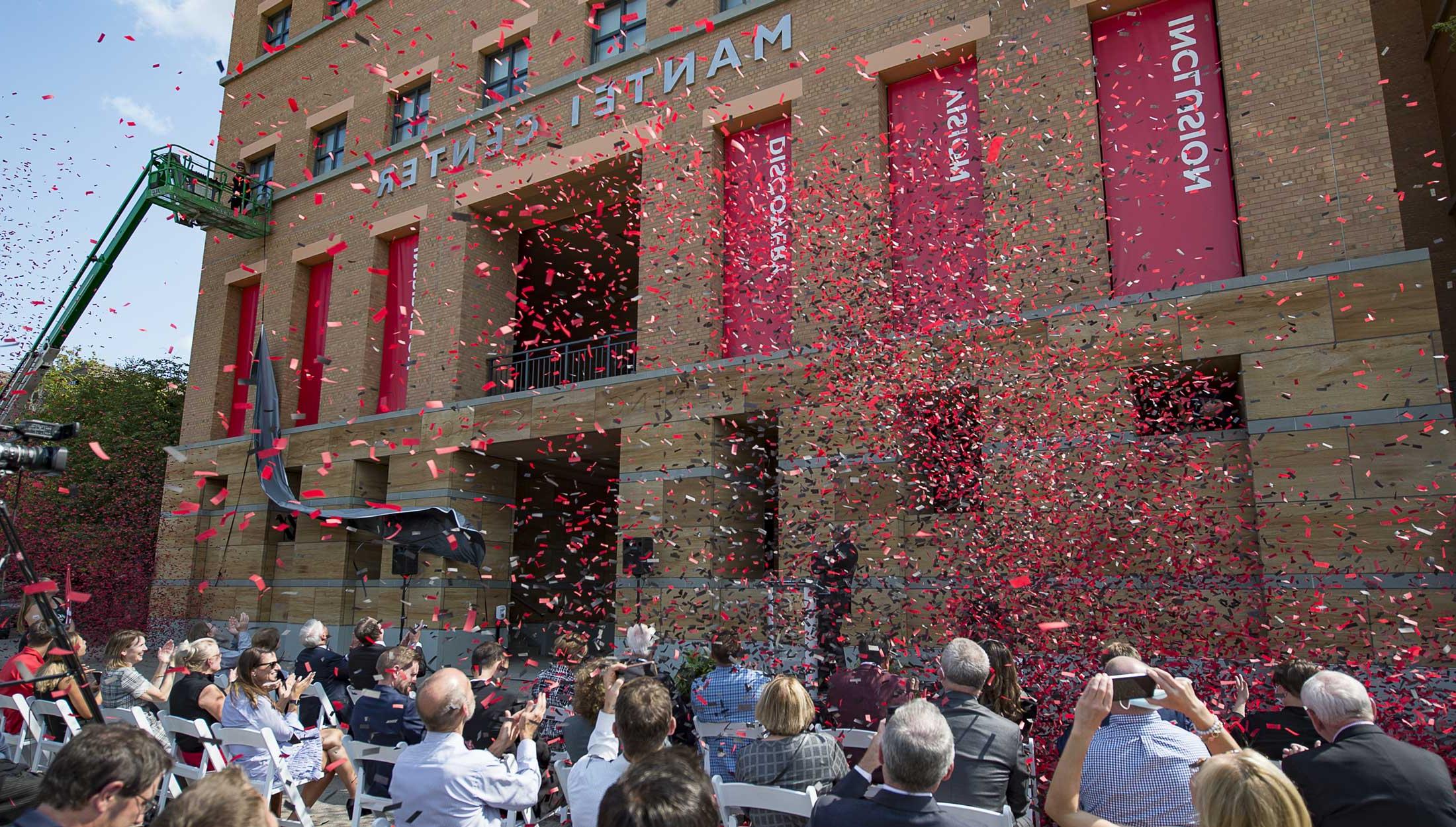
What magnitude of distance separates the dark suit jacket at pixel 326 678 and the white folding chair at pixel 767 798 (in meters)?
4.77

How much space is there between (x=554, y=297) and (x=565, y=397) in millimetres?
5454

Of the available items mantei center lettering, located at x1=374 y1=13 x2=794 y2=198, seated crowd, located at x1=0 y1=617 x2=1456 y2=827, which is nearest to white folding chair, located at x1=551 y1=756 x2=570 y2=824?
seated crowd, located at x1=0 y1=617 x2=1456 y2=827

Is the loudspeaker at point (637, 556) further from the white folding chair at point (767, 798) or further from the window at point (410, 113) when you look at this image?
the window at point (410, 113)

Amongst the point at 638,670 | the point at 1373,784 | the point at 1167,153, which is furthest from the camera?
the point at 1167,153

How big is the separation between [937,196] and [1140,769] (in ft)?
30.6

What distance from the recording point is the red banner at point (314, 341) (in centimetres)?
1842

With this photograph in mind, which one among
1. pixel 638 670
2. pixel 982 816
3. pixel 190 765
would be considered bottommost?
pixel 190 765

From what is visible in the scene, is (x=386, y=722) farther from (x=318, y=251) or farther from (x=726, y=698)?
(x=318, y=251)

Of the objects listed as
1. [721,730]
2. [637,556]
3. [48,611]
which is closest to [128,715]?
[48,611]

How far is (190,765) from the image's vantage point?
5.76 m

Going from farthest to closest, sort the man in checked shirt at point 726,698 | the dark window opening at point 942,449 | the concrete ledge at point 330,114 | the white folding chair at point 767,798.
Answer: the concrete ledge at point 330,114 → the dark window opening at point 942,449 → the man in checked shirt at point 726,698 → the white folding chair at point 767,798

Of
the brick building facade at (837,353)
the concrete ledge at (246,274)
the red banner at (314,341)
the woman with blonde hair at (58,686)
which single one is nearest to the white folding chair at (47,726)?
the woman with blonde hair at (58,686)

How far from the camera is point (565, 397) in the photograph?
14688mm

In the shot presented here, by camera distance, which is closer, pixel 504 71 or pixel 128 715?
pixel 128 715
